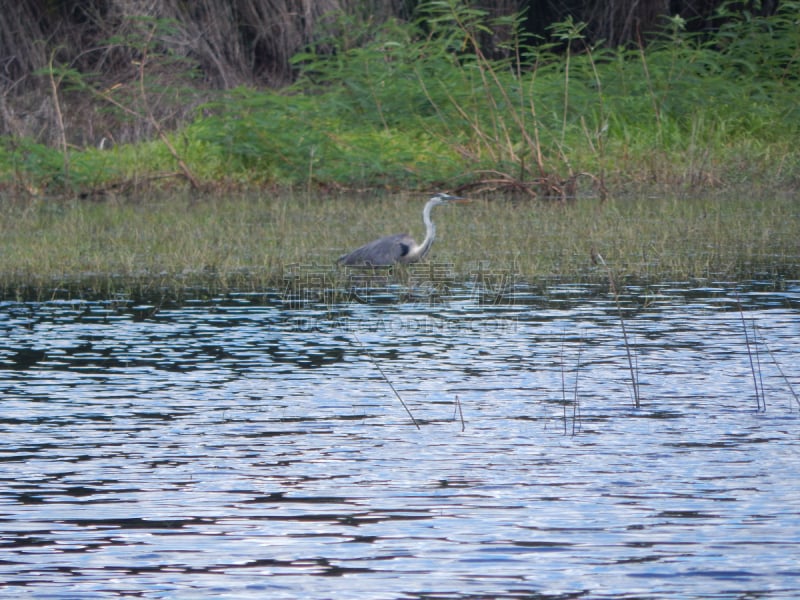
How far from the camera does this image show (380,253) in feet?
42.0

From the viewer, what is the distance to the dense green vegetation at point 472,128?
64.5 ft

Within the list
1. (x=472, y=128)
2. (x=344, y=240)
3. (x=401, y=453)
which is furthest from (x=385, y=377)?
(x=472, y=128)

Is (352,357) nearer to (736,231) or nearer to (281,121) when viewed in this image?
(736,231)

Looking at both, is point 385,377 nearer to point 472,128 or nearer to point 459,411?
point 459,411

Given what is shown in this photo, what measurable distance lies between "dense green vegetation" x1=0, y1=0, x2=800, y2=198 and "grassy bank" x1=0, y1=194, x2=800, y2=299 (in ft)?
3.59

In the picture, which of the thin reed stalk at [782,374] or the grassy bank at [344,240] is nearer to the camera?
the thin reed stalk at [782,374]

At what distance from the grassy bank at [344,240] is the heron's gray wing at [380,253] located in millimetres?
254

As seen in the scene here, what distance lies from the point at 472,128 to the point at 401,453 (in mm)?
14733

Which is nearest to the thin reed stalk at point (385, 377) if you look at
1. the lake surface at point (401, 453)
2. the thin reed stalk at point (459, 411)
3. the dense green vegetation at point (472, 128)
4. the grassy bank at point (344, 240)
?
the lake surface at point (401, 453)

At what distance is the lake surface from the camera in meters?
4.92

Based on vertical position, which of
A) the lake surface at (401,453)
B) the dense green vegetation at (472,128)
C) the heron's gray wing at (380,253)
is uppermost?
the dense green vegetation at (472,128)

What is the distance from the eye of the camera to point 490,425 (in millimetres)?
6973

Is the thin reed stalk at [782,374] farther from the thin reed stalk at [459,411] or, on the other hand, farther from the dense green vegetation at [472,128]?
the dense green vegetation at [472,128]

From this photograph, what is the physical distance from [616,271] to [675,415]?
5211 mm
